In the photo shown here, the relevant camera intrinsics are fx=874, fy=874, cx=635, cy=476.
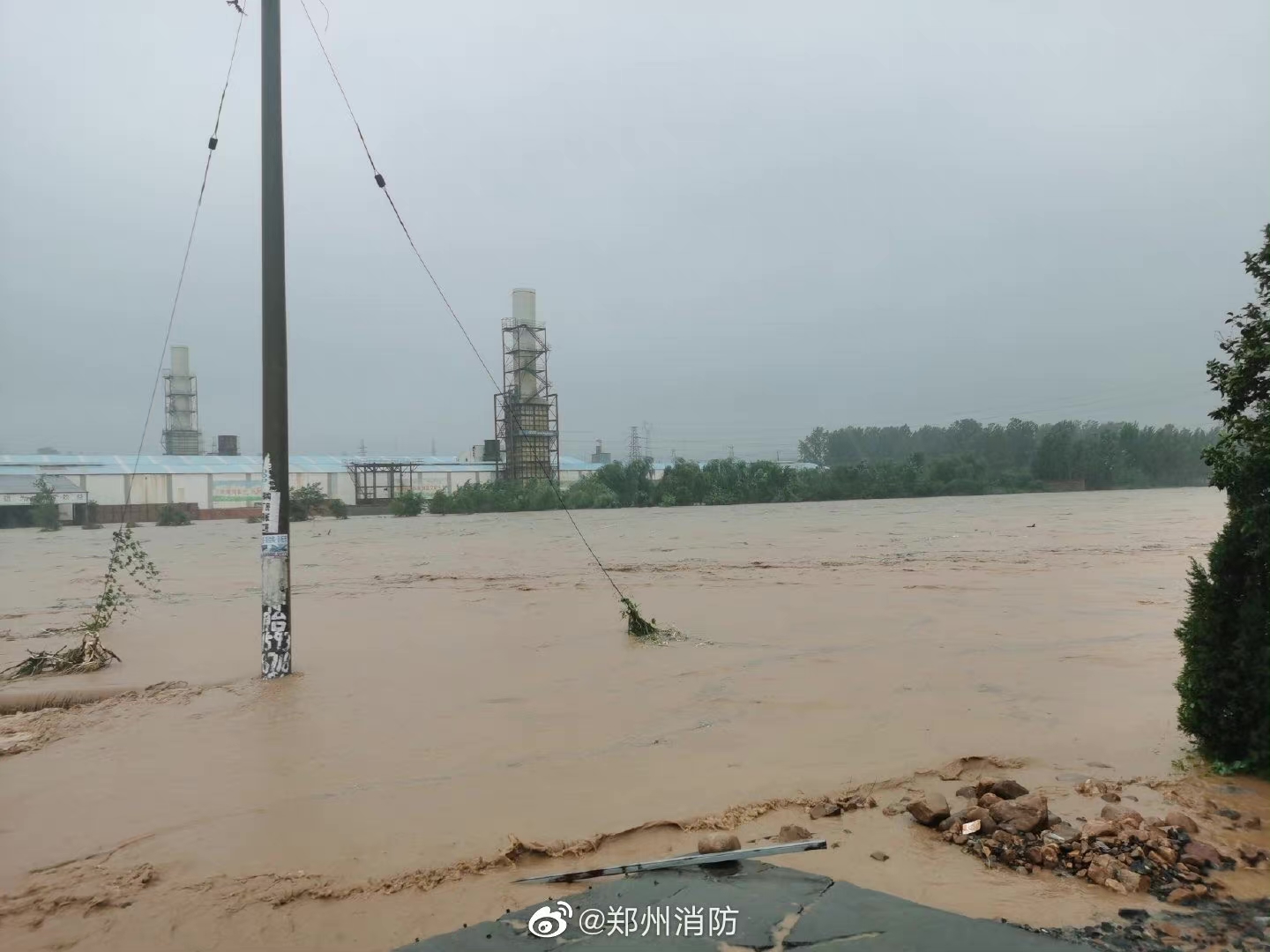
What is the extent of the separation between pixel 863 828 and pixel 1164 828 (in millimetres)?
1412

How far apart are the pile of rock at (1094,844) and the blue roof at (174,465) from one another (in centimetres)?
5651

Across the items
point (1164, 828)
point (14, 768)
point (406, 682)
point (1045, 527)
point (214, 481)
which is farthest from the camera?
point (214, 481)

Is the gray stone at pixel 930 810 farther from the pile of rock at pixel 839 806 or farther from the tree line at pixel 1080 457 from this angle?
the tree line at pixel 1080 457

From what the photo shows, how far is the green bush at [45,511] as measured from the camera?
145ft

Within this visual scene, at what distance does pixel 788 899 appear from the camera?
371 centimetres

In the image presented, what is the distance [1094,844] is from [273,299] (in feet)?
26.7

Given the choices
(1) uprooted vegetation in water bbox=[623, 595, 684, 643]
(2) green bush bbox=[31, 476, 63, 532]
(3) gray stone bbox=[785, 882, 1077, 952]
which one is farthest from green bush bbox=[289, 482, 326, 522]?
(3) gray stone bbox=[785, 882, 1077, 952]

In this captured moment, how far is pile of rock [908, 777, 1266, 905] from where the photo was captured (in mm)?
3793

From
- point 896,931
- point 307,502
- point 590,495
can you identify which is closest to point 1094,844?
point 896,931

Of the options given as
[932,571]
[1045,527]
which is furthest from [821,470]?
[932,571]

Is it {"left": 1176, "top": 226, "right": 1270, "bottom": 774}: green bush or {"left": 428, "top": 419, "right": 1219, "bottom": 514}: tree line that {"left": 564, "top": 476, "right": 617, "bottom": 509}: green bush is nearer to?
{"left": 428, "top": 419, "right": 1219, "bottom": 514}: tree line

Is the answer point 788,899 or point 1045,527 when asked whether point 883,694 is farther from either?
point 1045,527

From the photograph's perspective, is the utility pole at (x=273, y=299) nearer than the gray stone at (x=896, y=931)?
No

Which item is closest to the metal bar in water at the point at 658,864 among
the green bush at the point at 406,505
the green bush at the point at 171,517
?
the green bush at the point at 171,517
